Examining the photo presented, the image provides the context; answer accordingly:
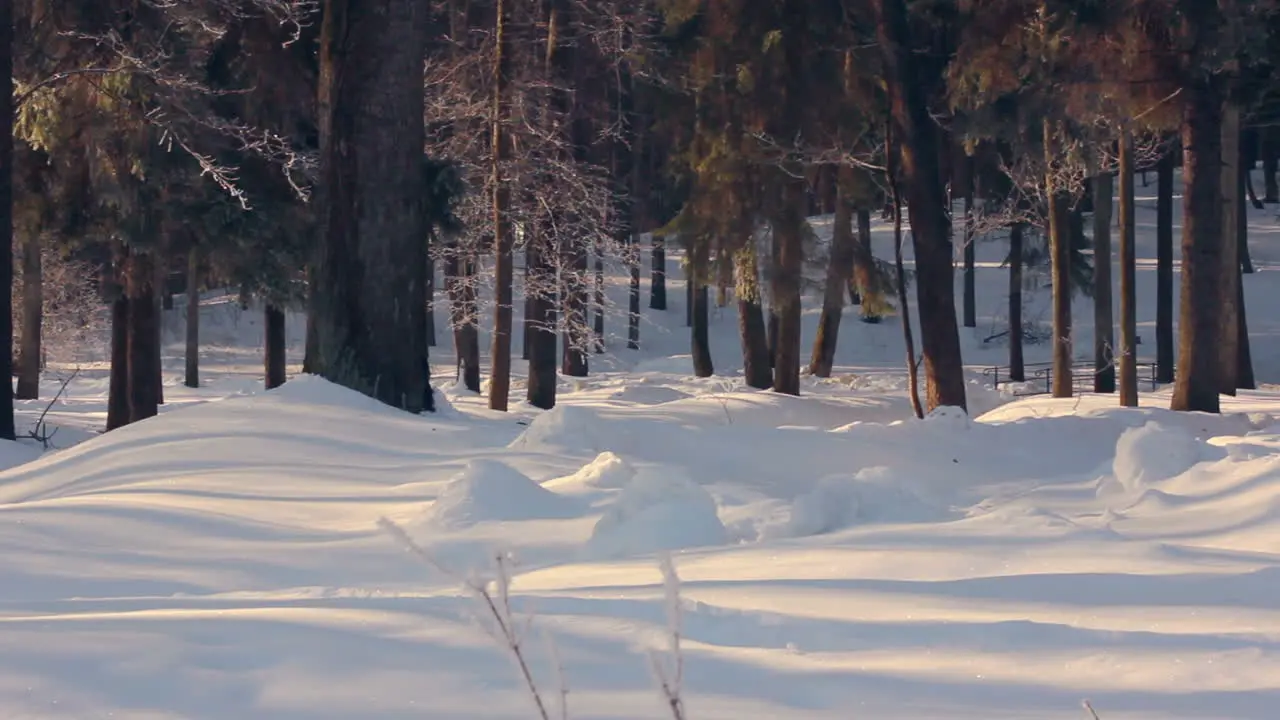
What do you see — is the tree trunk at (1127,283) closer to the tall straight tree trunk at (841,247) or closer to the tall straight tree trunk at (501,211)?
the tall straight tree trunk at (841,247)

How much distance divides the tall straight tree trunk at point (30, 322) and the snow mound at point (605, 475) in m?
19.7

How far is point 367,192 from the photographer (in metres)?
11.6

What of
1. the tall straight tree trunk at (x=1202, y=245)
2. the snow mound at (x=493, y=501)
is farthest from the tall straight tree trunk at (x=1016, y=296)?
the snow mound at (x=493, y=501)

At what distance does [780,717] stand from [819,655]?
566mm

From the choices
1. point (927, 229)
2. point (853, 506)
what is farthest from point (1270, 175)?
point (853, 506)

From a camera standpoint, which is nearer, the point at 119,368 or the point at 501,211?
the point at 119,368

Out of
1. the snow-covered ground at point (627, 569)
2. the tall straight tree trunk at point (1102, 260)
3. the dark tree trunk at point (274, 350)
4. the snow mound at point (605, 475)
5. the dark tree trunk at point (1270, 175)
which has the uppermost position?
the dark tree trunk at point (1270, 175)

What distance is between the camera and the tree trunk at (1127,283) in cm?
2194

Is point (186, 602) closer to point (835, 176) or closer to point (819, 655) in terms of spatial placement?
point (819, 655)

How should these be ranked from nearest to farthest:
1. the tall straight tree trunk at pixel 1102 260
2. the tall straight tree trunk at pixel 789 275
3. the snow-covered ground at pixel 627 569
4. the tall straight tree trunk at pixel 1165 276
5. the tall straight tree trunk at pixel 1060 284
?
the snow-covered ground at pixel 627 569 → the tall straight tree trunk at pixel 789 275 → the tall straight tree trunk at pixel 1060 284 → the tall straight tree trunk at pixel 1102 260 → the tall straight tree trunk at pixel 1165 276

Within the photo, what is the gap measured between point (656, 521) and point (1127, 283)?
18421 mm

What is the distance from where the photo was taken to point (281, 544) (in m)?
6.18

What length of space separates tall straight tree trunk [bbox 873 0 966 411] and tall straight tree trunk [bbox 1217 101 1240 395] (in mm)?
6002

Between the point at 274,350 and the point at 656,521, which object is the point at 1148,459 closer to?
the point at 656,521
